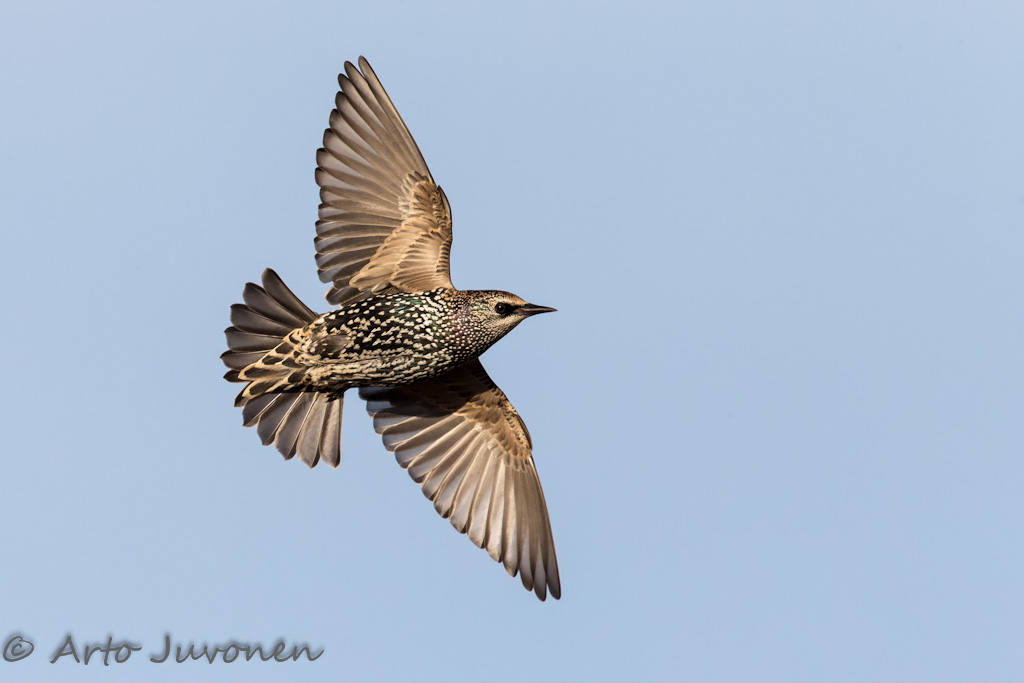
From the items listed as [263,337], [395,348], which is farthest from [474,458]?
[263,337]

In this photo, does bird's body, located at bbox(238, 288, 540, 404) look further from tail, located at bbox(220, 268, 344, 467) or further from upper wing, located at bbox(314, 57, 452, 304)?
upper wing, located at bbox(314, 57, 452, 304)

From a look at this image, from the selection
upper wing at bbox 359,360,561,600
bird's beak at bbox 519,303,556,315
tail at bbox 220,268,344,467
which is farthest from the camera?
upper wing at bbox 359,360,561,600

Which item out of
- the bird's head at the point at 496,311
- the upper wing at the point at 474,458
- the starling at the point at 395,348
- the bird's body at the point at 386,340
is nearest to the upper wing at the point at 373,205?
the starling at the point at 395,348

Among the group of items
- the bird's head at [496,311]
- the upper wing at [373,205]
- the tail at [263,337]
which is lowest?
the tail at [263,337]

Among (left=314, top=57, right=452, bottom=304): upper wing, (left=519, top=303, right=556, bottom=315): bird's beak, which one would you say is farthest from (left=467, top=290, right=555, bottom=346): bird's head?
(left=314, top=57, right=452, bottom=304): upper wing

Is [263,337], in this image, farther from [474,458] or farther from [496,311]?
[474,458]

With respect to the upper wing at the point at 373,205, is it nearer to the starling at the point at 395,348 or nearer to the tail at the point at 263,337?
the starling at the point at 395,348

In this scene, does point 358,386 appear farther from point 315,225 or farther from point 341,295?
point 315,225
